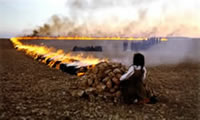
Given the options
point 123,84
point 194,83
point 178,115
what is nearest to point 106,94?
point 123,84

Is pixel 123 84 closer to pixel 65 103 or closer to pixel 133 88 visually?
pixel 133 88

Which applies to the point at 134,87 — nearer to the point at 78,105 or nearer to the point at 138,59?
the point at 138,59

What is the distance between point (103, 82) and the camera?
28.0 ft

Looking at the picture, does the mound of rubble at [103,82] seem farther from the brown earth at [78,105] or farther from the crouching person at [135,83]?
the crouching person at [135,83]

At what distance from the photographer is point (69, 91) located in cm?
908

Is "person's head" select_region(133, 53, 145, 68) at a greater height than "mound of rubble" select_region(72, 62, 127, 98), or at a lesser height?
greater

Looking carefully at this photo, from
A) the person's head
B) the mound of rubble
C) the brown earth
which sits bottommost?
the brown earth

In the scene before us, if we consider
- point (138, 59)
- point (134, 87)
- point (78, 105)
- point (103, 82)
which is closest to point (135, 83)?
point (134, 87)

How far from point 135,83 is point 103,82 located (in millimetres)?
1765

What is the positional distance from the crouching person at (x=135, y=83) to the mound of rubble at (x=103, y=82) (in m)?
0.52

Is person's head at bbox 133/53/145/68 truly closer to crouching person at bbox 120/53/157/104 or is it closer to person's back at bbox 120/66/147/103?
crouching person at bbox 120/53/157/104

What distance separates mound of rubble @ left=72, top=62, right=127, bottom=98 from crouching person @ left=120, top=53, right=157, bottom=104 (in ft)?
1.69

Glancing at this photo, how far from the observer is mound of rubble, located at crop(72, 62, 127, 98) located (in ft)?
26.8

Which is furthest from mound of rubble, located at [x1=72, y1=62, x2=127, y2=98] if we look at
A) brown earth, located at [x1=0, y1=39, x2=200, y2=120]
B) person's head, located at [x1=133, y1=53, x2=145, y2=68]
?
person's head, located at [x1=133, y1=53, x2=145, y2=68]
